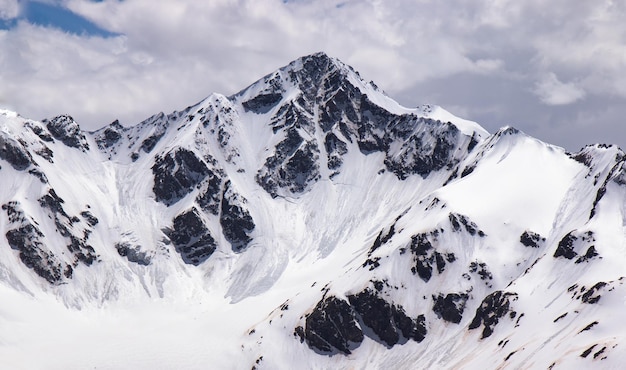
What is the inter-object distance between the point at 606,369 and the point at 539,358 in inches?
1029

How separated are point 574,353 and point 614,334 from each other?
42.1 feet

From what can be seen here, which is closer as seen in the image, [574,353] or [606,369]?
[606,369]

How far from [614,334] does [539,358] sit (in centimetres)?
1942

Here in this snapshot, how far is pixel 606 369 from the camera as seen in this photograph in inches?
6821

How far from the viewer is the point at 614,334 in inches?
7598

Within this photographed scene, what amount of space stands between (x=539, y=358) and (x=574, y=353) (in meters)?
11.4

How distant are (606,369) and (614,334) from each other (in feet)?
73.2

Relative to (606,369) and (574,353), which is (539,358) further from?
(606,369)

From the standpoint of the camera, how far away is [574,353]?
18875 cm

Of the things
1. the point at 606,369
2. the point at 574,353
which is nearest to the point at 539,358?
the point at 574,353

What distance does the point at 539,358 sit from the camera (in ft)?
650

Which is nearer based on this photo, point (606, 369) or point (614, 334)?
point (606, 369)
